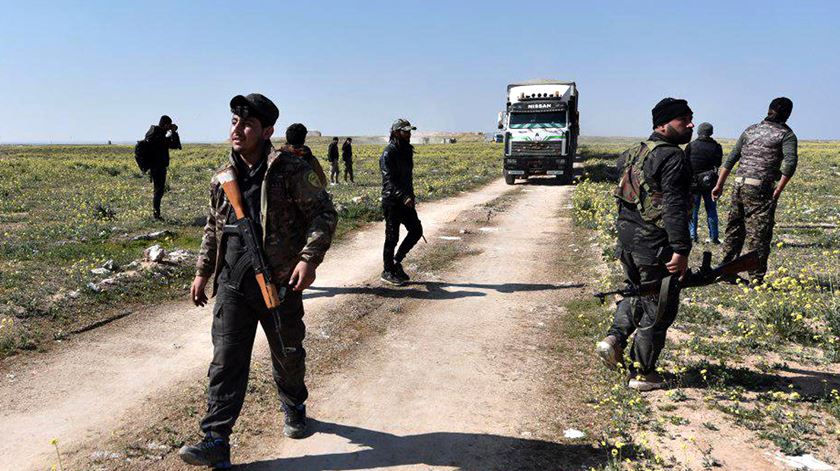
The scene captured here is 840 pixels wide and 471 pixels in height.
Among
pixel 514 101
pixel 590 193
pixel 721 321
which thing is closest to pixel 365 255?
pixel 721 321

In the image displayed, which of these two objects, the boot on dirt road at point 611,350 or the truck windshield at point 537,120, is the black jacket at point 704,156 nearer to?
the boot on dirt road at point 611,350

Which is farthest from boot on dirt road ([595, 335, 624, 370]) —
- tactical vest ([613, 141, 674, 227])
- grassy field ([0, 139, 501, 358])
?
grassy field ([0, 139, 501, 358])

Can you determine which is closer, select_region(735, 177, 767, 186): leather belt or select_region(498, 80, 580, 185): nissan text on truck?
select_region(735, 177, 767, 186): leather belt

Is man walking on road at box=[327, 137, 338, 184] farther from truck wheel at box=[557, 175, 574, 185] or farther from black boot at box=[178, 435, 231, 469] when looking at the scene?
black boot at box=[178, 435, 231, 469]

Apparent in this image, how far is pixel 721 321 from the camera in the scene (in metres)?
6.44

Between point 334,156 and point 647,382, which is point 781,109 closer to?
point 647,382

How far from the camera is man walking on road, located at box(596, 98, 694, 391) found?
14.4ft

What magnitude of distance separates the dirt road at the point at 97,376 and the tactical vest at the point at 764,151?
19.1ft

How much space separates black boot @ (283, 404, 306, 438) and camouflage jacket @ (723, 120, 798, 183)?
640cm

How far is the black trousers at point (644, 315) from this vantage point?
15.3 feet

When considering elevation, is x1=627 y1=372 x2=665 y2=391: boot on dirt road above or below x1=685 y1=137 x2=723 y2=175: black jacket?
below

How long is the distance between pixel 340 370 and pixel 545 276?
15.6ft

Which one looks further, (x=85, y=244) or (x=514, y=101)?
(x=514, y=101)

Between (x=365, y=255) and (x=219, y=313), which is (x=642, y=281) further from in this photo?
(x=365, y=255)
